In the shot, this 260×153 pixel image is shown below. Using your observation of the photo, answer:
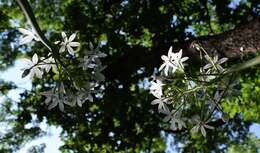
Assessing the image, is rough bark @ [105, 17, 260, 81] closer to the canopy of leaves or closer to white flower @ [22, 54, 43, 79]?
the canopy of leaves

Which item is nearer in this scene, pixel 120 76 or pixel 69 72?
pixel 69 72

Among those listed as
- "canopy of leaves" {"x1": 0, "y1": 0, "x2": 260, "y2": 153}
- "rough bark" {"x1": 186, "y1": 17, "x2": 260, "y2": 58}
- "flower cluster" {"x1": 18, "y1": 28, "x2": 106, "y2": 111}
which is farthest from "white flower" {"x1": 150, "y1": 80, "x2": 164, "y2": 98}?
"canopy of leaves" {"x1": 0, "y1": 0, "x2": 260, "y2": 153}

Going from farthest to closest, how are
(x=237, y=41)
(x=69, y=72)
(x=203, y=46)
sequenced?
(x=203, y=46) → (x=237, y=41) → (x=69, y=72)

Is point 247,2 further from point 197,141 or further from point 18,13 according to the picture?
point 18,13

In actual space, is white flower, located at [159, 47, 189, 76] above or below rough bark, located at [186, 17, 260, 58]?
below

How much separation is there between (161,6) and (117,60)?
126cm

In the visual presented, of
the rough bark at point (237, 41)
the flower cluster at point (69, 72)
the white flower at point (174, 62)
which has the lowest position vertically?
the flower cluster at point (69, 72)

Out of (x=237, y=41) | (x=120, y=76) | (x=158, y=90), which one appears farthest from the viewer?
(x=120, y=76)

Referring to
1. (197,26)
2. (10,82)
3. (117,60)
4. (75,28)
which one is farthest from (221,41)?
(10,82)

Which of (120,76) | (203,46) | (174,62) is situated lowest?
(174,62)

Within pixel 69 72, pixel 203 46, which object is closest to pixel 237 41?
pixel 203 46

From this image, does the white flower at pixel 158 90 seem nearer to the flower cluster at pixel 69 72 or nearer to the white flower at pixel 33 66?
the flower cluster at pixel 69 72

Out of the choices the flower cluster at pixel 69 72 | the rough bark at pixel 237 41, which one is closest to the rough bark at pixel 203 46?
the rough bark at pixel 237 41

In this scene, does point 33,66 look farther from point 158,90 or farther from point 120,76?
point 120,76
